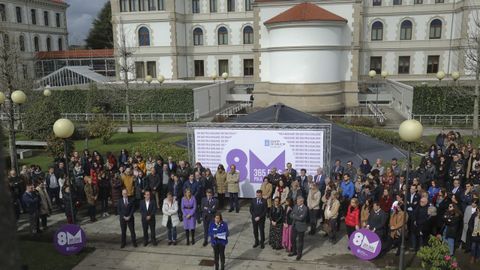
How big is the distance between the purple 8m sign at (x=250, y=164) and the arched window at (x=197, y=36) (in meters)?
38.7

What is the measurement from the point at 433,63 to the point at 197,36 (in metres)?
27.9

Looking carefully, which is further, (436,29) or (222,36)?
(222,36)

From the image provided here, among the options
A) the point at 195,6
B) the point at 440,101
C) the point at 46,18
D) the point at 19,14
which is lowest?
the point at 440,101

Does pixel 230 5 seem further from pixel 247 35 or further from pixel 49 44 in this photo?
pixel 49 44

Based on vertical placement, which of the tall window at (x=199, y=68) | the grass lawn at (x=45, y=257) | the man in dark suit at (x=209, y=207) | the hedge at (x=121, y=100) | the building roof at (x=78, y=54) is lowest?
the grass lawn at (x=45, y=257)

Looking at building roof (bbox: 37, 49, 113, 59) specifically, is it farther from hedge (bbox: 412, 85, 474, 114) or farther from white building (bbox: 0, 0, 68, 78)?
hedge (bbox: 412, 85, 474, 114)

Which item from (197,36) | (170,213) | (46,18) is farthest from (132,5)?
(170,213)

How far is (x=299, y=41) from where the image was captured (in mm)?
34406

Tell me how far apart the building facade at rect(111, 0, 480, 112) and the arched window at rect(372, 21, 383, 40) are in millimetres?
109

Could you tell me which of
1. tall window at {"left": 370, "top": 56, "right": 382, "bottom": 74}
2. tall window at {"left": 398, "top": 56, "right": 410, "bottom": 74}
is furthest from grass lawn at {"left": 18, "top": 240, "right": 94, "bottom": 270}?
tall window at {"left": 398, "top": 56, "right": 410, "bottom": 74}

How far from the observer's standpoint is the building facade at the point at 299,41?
34.8 meters

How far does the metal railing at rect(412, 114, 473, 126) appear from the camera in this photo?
30.0 metres

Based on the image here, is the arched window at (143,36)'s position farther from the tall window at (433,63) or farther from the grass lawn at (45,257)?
the grass lawn at (45,257)

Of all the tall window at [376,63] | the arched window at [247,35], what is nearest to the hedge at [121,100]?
the arched window at [247,35]
